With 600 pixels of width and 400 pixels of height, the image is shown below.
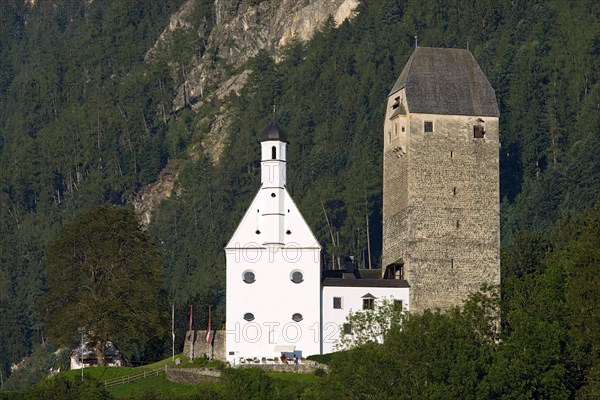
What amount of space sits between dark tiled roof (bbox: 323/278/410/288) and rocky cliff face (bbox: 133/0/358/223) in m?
74.1

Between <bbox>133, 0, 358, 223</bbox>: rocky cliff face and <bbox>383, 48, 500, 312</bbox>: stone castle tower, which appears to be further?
<bbox>133, 0, 358, 223</bbox>: rocky cliff face

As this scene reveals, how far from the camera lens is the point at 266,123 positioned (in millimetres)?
161500

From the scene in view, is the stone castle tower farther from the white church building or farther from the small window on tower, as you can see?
the white church building

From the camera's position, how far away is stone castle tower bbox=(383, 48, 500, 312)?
307 ft

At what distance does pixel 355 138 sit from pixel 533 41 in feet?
51.6

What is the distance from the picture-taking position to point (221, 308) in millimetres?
134875

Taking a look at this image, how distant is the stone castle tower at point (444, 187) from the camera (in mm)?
93438

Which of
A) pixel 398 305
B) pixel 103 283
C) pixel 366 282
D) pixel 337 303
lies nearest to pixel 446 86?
pixel 366 282

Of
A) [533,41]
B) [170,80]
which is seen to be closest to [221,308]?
[533,41]

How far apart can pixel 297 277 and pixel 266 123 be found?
2762 inches

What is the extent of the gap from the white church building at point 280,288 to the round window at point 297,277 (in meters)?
0.05

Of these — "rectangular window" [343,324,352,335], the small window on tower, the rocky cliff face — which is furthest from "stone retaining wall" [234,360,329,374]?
the rocky cliff face

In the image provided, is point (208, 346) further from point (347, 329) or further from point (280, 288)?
point (347, 329)

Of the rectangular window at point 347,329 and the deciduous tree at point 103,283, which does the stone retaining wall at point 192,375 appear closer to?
the deciduous tree at point 103,283
